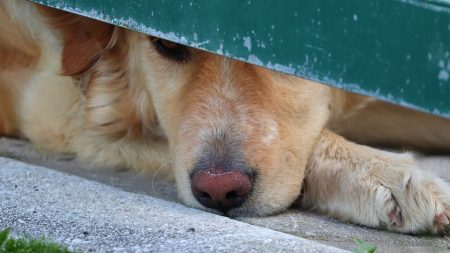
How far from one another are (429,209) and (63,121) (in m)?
2.35

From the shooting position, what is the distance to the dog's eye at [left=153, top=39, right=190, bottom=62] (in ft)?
12.9

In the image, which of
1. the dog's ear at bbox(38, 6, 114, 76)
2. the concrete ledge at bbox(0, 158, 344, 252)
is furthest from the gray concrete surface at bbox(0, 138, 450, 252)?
the dog's ear at bbox(38, 6, 114, 76)

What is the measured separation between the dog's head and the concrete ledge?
0.19m

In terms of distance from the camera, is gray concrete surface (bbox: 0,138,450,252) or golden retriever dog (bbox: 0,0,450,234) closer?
gray concrete surface (bbox: 0,138,450,252)

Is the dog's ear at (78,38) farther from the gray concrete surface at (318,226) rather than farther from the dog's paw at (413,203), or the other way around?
the dog's paw at (413,203)

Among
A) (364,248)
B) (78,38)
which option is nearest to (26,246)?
(364,248)

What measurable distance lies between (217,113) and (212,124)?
0.25 ft

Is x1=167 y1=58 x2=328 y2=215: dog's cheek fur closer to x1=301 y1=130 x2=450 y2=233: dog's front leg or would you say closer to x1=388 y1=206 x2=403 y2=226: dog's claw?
x1=301 y1=130 x2=450 y2=233: dog's front leg

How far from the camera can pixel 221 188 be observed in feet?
10.8

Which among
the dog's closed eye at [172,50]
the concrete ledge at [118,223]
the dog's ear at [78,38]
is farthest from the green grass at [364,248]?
the dog's ear at [78,38]

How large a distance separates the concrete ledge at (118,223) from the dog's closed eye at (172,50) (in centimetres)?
76

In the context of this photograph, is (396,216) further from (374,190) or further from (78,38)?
(78,38)

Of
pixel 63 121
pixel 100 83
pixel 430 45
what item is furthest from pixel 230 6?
pixel 63 121

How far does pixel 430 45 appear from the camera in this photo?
2264mm
